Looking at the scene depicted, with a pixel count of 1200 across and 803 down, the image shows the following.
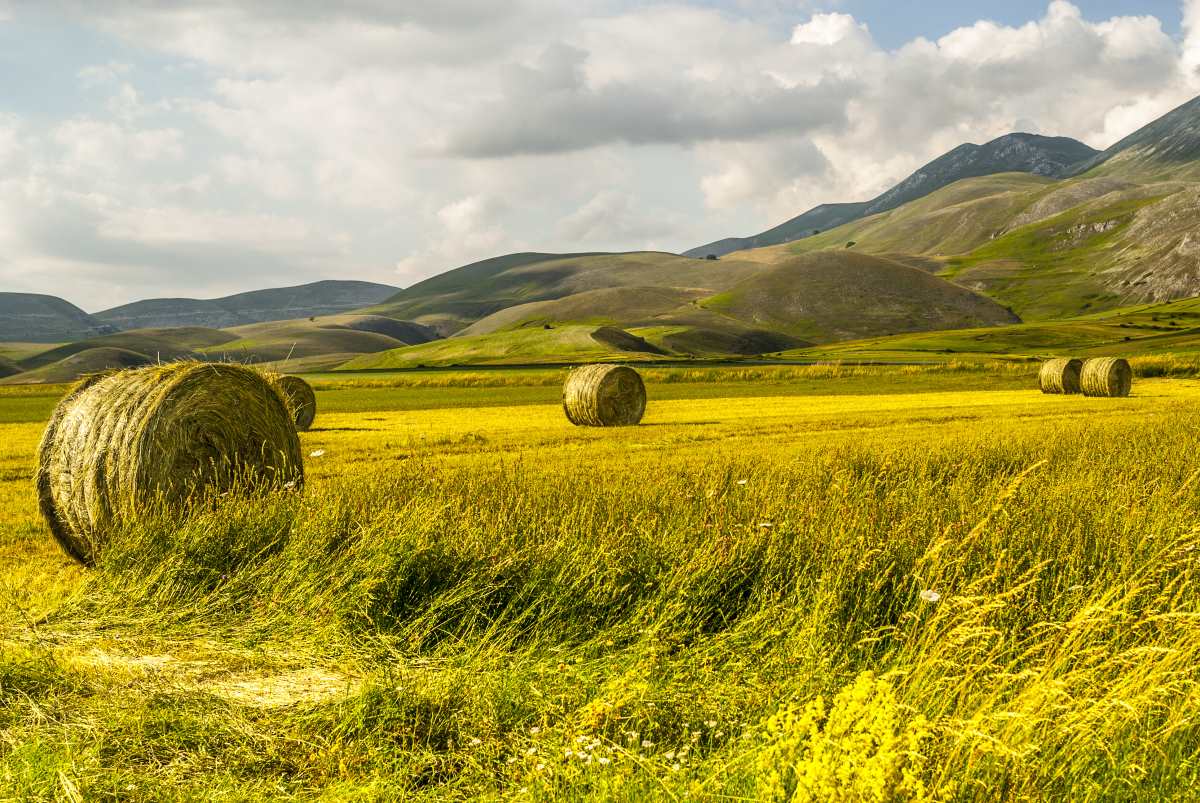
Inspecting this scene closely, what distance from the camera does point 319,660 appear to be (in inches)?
287

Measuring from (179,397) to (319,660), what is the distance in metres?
7.91

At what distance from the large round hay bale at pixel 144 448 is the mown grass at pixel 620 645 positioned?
0.86 metres

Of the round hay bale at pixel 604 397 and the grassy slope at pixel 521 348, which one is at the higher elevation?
the grassy slope at pixel 521 348

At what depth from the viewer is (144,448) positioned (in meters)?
12.7

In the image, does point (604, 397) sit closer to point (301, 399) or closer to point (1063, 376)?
point (301, 399)

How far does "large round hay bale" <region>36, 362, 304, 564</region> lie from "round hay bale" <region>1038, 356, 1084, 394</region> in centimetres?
4620

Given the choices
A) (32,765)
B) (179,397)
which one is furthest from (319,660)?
(179,397)

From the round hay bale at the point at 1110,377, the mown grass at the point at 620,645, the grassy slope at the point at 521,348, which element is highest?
the grassy slope at the point at 521,348

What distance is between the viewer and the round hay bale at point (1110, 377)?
45781mm

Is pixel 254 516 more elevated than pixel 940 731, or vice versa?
pixel 254 516

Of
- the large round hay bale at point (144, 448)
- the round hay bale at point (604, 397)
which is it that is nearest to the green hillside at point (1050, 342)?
the round hay bale at point (604, 397)

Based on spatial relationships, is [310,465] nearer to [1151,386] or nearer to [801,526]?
[801,526]

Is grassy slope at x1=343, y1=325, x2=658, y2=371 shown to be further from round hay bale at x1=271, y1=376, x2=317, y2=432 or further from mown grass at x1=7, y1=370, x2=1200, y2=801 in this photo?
mown grass at x1=7, y1=370, x2=1200, y2=801

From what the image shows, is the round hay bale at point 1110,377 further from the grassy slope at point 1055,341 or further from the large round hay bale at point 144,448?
the grassy slope at point 1055,341
